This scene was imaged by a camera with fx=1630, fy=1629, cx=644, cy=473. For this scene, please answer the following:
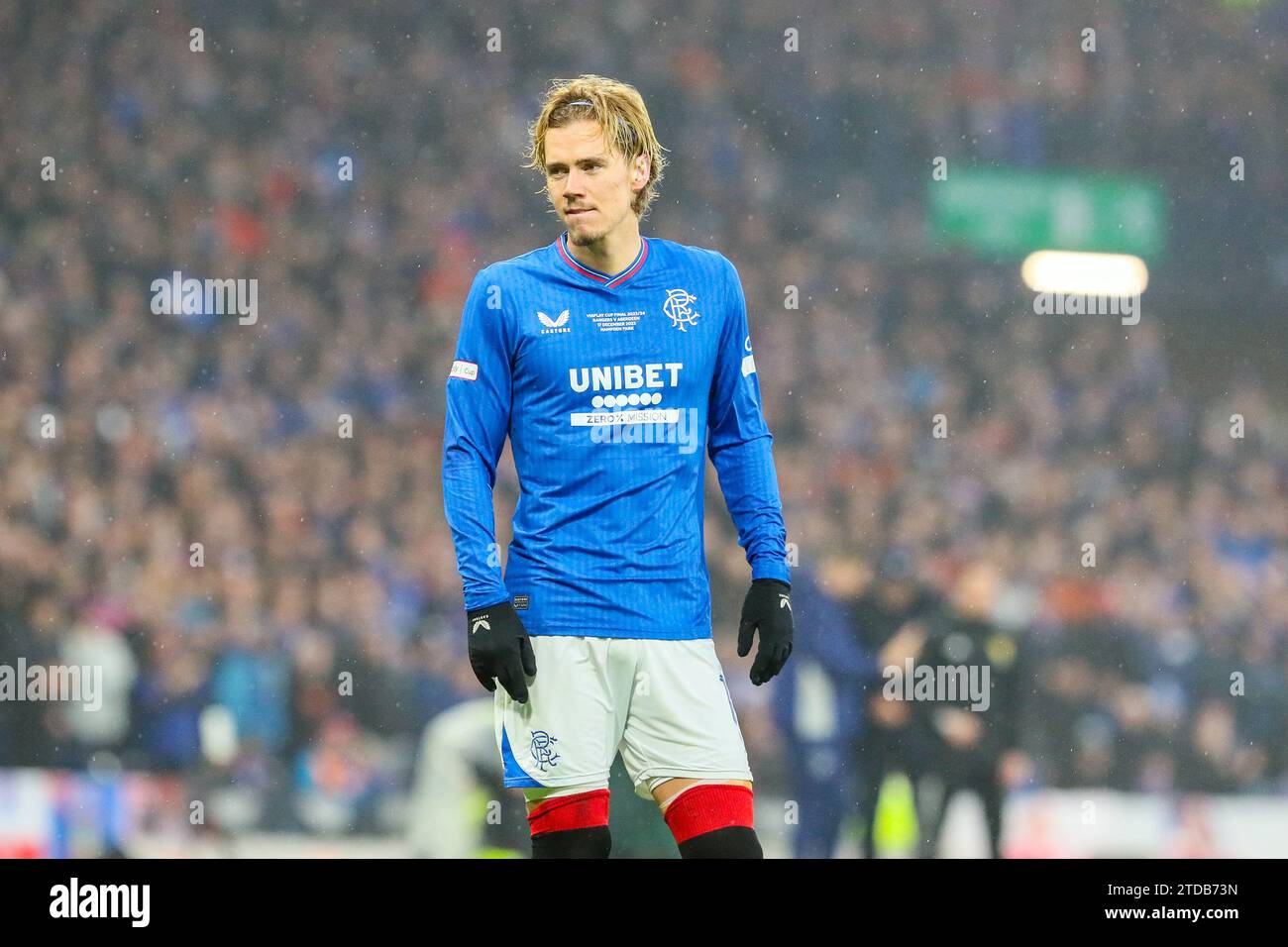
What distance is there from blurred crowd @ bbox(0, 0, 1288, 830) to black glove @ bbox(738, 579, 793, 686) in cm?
352

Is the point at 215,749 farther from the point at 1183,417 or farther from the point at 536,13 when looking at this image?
the point at 1183,417

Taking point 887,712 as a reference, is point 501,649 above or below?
above

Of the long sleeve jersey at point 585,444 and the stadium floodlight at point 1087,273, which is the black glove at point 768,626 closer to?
the long sleeve jersey at point 585,444

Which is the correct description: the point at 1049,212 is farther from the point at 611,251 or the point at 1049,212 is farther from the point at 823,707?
the point at 611,251

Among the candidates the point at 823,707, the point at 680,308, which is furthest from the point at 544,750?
the point at 823,707

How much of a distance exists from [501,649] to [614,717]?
0.89 ft

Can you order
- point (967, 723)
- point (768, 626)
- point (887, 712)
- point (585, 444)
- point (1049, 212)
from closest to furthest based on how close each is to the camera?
1. point (585, 444)
2. point (768, 626)
3. point (967, 723)
4. point (887, 712)
5. point (1049, 212)

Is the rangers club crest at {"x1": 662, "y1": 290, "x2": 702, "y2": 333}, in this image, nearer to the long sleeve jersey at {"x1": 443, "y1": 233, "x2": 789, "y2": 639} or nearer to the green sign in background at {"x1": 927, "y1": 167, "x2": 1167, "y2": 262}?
the long sleeve jersey at {"x1": 443, "y1": 233, "x2": 789, "y2": 639}

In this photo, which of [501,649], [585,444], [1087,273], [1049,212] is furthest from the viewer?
[1049,212]

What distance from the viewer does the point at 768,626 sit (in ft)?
10.9

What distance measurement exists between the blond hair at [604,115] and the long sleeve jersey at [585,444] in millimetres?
249

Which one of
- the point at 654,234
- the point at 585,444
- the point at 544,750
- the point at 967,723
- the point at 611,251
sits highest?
the point at 654,234

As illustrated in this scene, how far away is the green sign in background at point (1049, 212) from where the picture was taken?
24.5ft

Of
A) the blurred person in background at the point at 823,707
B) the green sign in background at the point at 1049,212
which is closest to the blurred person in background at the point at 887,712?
the blurred person in background at the point at 823,707
